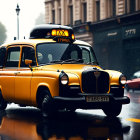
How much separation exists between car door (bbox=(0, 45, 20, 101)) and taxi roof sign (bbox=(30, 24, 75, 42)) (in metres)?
0.71

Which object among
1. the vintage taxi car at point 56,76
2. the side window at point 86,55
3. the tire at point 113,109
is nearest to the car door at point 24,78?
the vintage taxi car at point 56,76

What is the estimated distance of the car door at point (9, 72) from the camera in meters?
12.5

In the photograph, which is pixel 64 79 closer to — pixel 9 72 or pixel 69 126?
pixel 69 126

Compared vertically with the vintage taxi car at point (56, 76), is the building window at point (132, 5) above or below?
above

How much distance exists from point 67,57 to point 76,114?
1.53m

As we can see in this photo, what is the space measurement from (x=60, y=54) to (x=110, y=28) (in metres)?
24.0

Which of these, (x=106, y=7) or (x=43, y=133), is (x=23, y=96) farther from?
(x=106, y=7)

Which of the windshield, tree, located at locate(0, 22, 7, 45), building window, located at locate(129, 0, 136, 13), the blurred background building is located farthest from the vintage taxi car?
tree, located at locate(0, 22, 7, 45)

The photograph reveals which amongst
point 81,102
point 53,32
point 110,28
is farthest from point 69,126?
point 110,28

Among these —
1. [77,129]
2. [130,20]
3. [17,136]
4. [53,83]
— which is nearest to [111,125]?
[77,129]

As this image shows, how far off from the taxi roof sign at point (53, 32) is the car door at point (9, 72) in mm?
709

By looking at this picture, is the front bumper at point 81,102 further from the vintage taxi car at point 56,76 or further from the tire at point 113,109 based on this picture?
the tire at point 113,109

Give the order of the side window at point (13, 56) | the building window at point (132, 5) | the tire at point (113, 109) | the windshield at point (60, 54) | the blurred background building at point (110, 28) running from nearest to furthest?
the tire at point (113, 109) < the windshield at point (60, 54) < the side window at point (13, 56) < the building window at point (132, 5) < the blurred background building at point (110, 28)

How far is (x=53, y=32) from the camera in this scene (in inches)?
488
